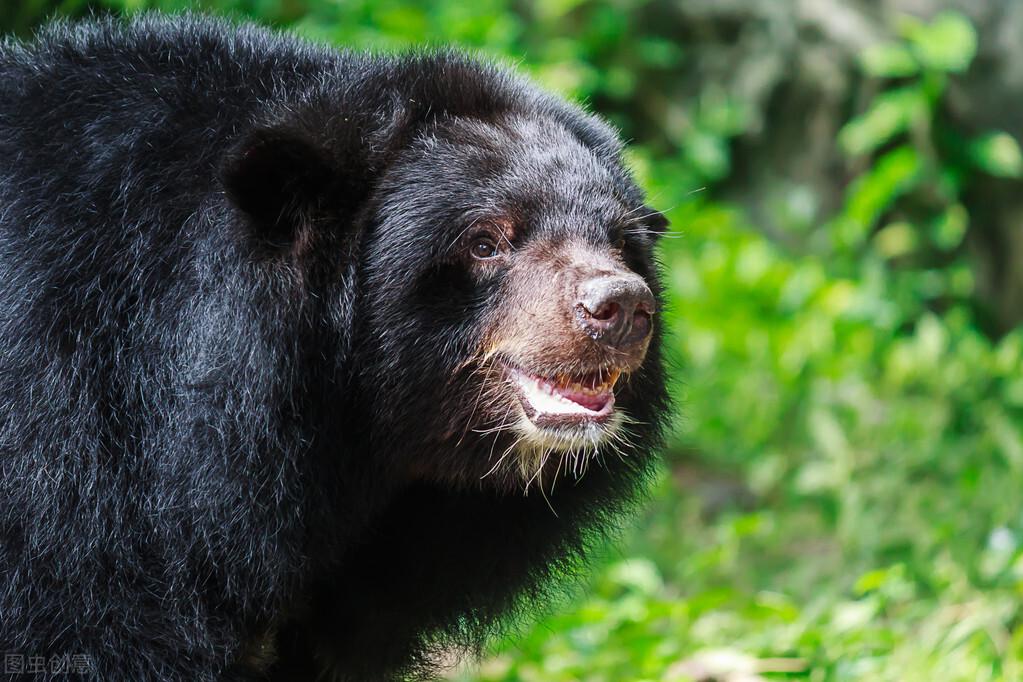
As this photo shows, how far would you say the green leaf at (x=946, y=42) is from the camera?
22.2 feet

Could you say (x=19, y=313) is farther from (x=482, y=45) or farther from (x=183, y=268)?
(x=482, y=45)

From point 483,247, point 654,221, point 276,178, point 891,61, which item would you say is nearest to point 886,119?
point 891,61

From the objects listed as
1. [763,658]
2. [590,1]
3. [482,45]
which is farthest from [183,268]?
[590,1]

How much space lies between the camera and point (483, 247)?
10.2 feet

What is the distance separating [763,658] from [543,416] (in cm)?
151

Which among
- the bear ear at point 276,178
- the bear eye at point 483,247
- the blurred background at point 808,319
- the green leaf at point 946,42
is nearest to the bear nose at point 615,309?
the bear eye at point 483,247

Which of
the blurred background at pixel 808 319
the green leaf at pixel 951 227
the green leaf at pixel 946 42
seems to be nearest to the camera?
the blurred background at pixel 808 319

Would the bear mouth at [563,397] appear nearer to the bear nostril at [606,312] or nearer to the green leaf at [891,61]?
the bear nostril at [606,312]

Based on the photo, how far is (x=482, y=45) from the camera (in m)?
6.86

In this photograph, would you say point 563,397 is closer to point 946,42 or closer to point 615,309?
point 615,309

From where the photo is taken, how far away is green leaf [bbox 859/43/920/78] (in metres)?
6.96

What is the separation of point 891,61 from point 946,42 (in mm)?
307

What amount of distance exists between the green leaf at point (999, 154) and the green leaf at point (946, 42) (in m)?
0.41

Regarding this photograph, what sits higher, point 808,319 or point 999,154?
point 999,154
